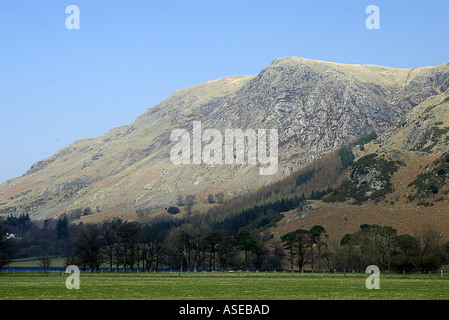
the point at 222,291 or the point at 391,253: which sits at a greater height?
the point at 222,291

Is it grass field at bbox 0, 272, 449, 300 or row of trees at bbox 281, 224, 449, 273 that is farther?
row of trees at bbox 281, 224, 449, 273

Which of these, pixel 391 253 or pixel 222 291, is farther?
pixel 391 253

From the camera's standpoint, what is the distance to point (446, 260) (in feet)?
485

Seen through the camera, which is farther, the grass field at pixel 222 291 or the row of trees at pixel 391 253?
the row of trees at pixel 391 253
